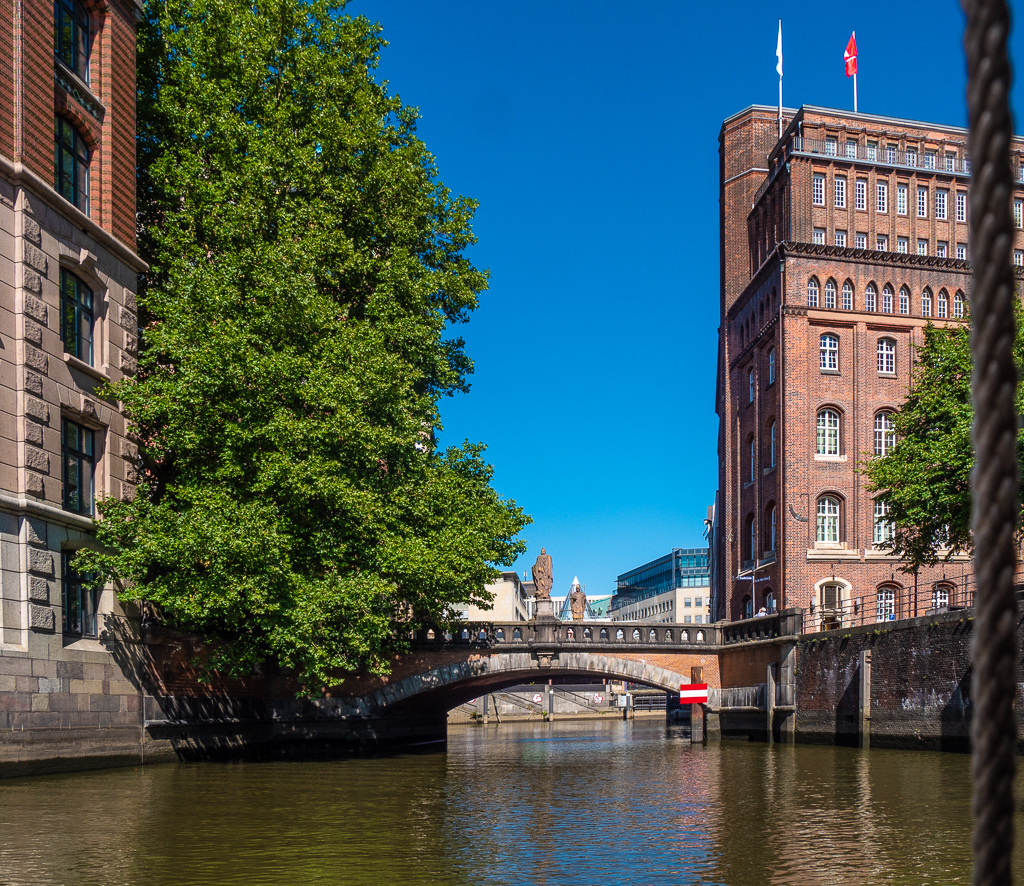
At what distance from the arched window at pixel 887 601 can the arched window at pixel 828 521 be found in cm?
316

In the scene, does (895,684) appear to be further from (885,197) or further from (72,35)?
(885,197)

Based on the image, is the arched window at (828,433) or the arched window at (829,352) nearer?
the arched window at (828,433)

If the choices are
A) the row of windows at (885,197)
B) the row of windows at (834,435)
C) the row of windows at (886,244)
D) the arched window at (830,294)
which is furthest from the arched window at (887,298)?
the row of windows at (834,435)

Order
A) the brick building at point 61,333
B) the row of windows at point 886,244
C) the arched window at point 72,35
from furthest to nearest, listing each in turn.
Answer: the row of windows at point 886,244 → the arched window at point 72,35 → the brick building at point 61,333

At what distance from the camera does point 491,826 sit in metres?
16.8

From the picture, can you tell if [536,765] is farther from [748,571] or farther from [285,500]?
[748,571]

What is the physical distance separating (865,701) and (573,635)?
1154 cm

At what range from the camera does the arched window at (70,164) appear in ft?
84.1

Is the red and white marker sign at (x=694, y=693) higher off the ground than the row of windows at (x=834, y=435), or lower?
lower

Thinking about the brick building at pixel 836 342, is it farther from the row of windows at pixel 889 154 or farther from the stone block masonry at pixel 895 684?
the stone block masonry at pixel 895 684

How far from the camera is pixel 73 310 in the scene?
25.7 m

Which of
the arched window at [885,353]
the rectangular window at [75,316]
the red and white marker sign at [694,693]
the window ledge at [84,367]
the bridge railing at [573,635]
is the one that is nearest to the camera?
the window ledge at [84,367]

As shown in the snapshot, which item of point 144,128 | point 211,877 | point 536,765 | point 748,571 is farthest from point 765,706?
point 211,877

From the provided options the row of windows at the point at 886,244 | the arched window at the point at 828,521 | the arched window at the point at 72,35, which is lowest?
the arched window at the point at 828,521
